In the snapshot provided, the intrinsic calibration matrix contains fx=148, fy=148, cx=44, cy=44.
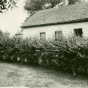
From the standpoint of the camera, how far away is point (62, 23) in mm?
18594

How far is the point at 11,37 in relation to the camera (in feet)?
42.5

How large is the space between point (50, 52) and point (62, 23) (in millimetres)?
10075

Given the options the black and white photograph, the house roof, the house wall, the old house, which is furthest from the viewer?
the house roof

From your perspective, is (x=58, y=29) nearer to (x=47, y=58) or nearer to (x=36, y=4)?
(x=47, y=58)

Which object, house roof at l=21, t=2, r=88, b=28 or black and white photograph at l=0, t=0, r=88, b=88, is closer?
black and white photograph at l=0, t=0, r=88, b=88

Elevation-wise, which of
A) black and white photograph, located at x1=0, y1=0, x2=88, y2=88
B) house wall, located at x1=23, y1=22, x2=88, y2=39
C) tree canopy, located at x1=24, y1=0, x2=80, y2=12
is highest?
tree canopy, located at x1=24, y1=0, x2=80, y2=12

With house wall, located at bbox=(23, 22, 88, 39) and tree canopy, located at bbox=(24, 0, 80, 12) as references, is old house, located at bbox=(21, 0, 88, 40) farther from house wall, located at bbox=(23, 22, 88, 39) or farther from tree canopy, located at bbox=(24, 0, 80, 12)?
tree canopy, located at bbox=(24, 0, 80, 12)

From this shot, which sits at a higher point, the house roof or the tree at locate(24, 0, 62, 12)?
the tree at locate(24, 0, 62, 12)

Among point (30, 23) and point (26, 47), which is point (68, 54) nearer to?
point (26, 47)

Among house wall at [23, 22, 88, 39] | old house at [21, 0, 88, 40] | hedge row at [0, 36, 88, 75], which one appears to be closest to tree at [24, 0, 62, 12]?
old house at [21, 0, 88, 40]

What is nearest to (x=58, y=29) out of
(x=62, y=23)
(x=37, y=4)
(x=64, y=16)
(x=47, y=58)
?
(x=62, y=23)

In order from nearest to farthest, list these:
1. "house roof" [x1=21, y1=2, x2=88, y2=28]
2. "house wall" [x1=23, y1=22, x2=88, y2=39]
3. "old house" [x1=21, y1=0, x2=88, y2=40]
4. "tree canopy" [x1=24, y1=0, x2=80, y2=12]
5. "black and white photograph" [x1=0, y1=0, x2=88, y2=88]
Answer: "black and white photograph" [x1=0, y1=0, x2=88, y2=88] < "house wall" [x1=23, y1=22, x2=88, y2=39] < "old house" [x1=21, y1=0, x2=88, y2=40] < "house roof" [x1=21, y1=2, x2=88, y2=28] < "tree canopy" [x1=24, y1=0, x2=80, y2=12]

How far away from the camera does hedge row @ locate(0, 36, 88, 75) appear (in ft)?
25.5

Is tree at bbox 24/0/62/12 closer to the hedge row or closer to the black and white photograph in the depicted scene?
the black and white photograph
